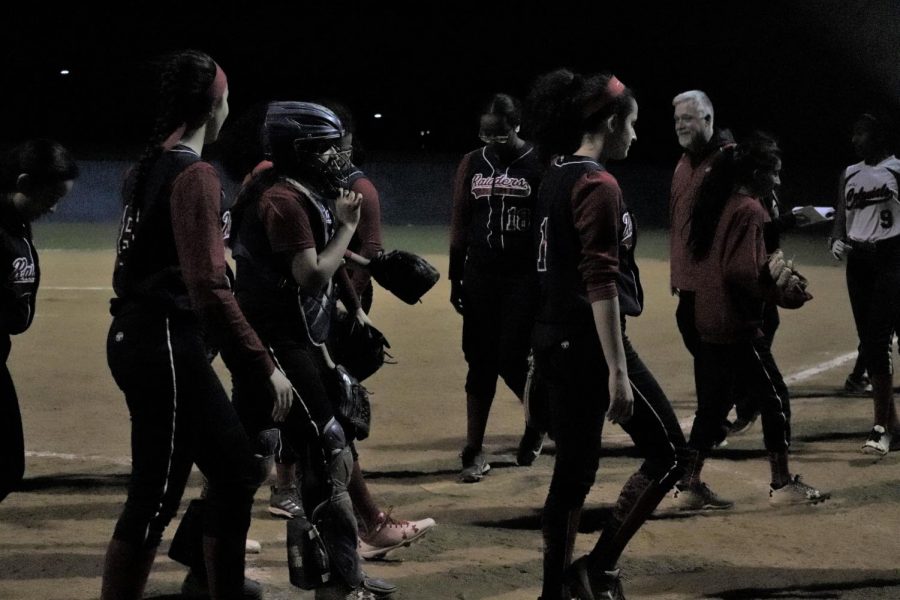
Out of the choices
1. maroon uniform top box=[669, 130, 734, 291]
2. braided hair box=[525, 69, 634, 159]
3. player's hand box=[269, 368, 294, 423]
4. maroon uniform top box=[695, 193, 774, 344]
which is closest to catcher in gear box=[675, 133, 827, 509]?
maroon uniform top box=[695, 193, 774, 344]

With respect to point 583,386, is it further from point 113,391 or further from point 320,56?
point 320,56

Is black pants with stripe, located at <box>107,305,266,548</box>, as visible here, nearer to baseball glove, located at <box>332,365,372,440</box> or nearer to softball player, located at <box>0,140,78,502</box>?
baseball glove, located at <box>332,365,372,440</box>

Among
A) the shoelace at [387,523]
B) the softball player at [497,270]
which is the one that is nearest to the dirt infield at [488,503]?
the shoelace at [387,523]

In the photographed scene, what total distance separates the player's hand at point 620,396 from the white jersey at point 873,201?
4272 mm

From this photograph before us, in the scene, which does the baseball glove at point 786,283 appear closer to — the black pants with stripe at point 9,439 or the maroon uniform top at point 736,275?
the maroon uniform top at point 736,275

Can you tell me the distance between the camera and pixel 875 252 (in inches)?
302

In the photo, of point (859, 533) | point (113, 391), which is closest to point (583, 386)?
point (859, 533)

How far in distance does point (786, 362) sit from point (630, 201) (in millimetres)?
19810

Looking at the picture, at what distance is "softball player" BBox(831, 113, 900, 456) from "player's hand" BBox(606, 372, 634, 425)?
141 inches

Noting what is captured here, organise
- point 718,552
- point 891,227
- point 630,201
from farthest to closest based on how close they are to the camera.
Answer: point 630,201 < point 891,227 < point 718,552

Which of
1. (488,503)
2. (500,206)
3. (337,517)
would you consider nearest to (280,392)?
(337,517)

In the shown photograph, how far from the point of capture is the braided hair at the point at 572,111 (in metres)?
4.17

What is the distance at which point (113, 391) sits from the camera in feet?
28.4

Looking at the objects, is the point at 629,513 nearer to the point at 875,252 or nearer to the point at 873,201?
the point at 875,252
